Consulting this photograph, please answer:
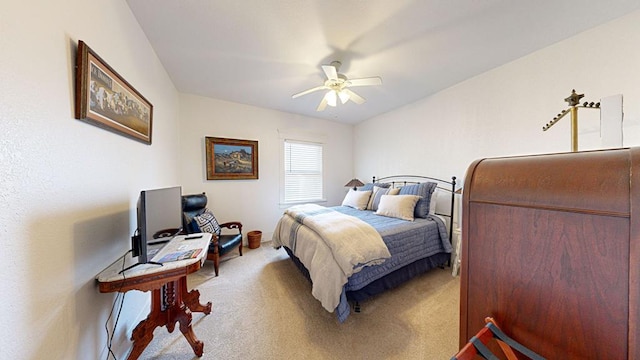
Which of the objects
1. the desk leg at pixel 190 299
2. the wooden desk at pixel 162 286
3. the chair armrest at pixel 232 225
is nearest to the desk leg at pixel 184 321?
the wooden desk at pixel 162 286

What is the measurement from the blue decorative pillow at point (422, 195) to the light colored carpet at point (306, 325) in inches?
31.4

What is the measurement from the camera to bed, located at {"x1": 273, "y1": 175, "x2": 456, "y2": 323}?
67.4 inches

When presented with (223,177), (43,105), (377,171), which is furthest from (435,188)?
(43,105)

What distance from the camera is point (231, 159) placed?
3.50 meters

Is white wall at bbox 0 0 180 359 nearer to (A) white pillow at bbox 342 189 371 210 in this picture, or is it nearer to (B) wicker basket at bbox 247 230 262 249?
(B) wicker basket at bbox 247 230 262 249

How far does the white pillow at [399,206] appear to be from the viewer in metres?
2.61

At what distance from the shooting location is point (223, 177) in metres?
3.44

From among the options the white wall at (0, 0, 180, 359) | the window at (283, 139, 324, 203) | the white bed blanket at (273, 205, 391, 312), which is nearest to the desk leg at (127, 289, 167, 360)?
the white wall at (0, 0, 180, 359)

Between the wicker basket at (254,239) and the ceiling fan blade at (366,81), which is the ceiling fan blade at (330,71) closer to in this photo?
the ceiling fan blade at (366,81)

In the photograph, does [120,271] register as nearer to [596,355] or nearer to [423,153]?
[596,355]

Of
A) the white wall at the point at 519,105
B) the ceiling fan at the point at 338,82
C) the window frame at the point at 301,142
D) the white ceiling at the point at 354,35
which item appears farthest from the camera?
the window frame at the point at 301,142

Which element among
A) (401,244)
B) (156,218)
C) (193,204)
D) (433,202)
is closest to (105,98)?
(156,218)

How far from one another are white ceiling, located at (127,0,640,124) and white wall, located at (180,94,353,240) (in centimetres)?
62

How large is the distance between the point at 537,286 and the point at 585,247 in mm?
188
